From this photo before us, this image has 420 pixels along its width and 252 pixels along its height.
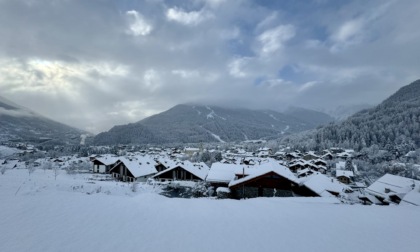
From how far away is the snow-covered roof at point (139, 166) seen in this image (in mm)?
53503

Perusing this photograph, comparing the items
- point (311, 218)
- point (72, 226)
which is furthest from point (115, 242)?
point (311, 218)

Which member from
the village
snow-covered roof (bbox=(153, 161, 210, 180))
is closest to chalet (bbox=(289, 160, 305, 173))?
the village

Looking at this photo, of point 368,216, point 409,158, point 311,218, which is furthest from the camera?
point 409,158

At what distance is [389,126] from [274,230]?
135994 millimetres

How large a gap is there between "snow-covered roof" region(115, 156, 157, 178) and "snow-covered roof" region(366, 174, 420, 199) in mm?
44148

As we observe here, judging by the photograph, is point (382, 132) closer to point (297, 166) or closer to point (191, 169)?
point (297, 166)

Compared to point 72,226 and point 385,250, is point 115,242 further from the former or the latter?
point 385,250

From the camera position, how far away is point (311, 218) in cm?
1147

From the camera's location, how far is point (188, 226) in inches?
385

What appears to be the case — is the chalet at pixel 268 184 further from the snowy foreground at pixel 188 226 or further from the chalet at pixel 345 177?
the chalet at pixel 345 177

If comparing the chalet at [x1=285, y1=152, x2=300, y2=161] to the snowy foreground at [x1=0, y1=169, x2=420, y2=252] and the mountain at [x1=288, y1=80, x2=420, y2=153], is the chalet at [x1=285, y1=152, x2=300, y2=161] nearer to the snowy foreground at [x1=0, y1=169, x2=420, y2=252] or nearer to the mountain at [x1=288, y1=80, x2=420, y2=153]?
the mountain at [x1=288, y1=80, x2=420, y2=153]

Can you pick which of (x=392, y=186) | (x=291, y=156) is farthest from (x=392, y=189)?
(x=291, y=156)

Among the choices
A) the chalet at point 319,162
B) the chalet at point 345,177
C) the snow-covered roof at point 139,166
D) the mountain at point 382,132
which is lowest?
the chalet at point 345,177

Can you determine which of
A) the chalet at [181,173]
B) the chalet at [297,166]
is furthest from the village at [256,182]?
the chalet at [297,166]
